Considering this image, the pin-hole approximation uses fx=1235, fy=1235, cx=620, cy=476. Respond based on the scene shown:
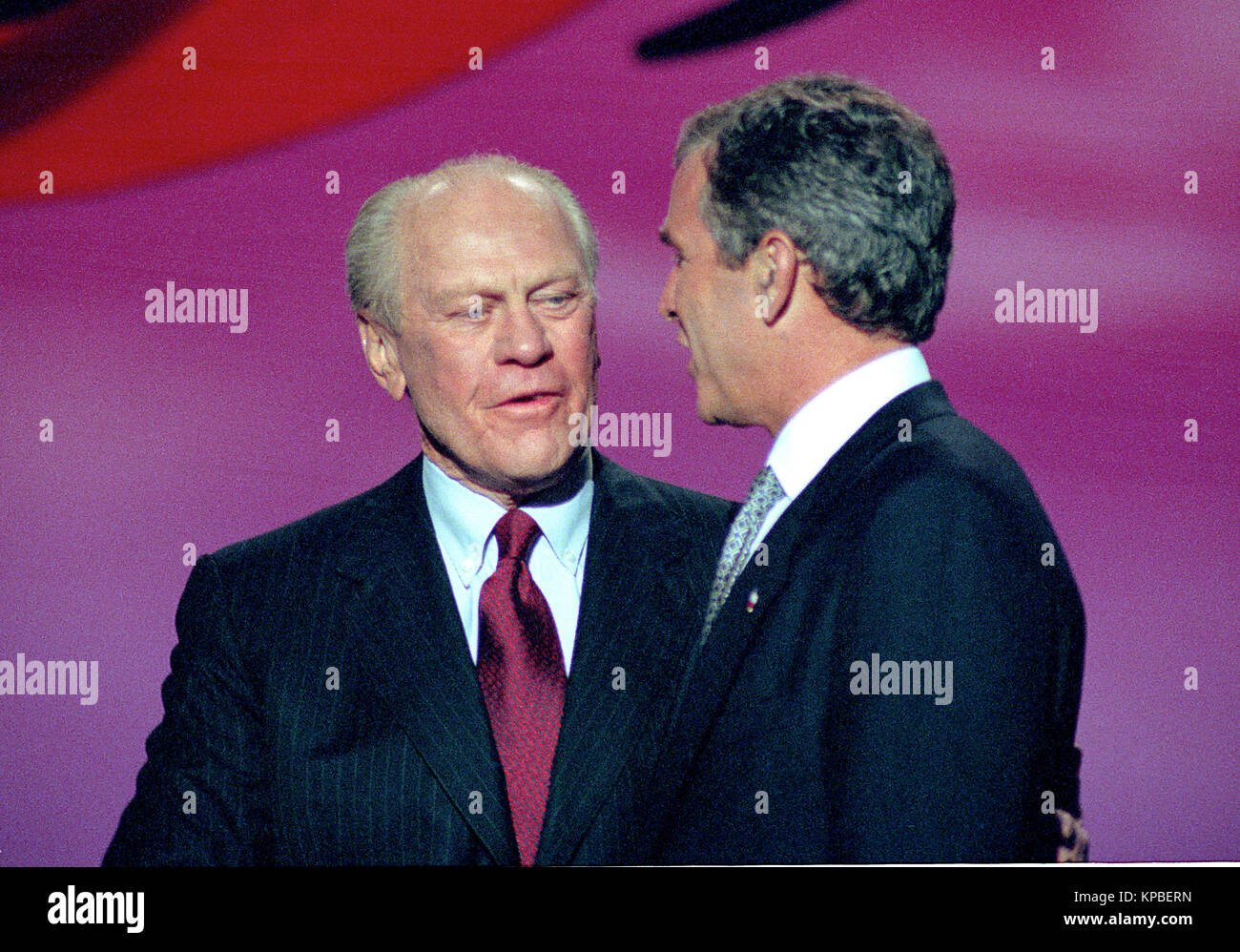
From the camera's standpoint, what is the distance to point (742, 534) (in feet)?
6.98

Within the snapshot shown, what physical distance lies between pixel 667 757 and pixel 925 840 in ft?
1.58

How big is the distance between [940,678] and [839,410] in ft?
1.61

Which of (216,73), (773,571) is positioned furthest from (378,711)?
(216,73)

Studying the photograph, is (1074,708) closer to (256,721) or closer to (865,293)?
(865,293)

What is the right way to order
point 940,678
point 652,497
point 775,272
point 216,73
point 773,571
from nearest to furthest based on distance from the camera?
point 940,678 < point 773,571 < point 775,272 < point 652,497 < point 216,73

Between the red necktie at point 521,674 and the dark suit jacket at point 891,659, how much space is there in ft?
1.02

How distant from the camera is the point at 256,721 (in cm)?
221

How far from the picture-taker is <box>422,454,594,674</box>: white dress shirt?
2.31 metres

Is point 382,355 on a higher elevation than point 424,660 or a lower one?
higher

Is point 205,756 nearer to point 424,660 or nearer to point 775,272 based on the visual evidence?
point 424,660

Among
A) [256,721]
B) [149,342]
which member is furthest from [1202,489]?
[149,342]

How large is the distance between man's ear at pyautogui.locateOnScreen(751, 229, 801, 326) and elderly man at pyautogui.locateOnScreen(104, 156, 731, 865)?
0.43m

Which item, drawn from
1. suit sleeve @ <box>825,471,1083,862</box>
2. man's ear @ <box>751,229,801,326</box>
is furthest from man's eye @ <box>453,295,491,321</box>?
suit sleeve @ <box>825,471,1083,862</box>

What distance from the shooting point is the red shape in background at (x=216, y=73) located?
2.59m
